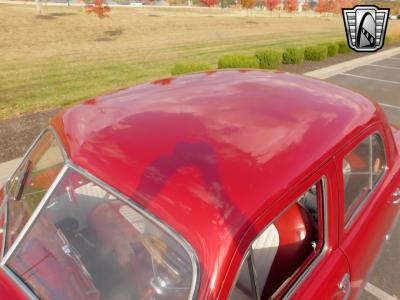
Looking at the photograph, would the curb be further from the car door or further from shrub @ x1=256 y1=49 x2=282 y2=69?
the car door

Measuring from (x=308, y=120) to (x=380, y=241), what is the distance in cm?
131

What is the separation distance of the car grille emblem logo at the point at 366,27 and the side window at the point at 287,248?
1918cm

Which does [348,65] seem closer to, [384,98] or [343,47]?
[343,47]

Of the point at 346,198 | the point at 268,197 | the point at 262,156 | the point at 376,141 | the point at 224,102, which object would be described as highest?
the point at 224,102

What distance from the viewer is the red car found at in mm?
1383

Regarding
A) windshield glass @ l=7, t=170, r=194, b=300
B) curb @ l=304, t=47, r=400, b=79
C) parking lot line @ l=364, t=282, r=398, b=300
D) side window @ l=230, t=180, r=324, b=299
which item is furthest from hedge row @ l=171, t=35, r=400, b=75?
windshield glass @ l=7, t=170, r=194, b=300

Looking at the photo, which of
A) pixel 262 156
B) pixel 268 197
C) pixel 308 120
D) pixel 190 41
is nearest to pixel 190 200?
pixel 268 197

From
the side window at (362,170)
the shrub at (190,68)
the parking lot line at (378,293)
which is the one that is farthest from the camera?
the shrub at (190,68)

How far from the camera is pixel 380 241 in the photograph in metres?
2.62

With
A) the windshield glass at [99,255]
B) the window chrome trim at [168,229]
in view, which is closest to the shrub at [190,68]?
the windshield glass at [99,255]

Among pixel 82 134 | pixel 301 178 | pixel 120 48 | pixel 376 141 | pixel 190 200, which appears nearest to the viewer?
pixel 190 200

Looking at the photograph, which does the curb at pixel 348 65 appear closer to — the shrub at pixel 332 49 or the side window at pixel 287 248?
the shrub at pixel 332 49

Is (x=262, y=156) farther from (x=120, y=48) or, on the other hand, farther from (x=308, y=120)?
(x=120, y=48)

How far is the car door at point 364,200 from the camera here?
2.05 meters
